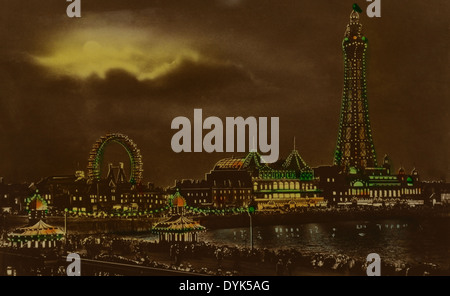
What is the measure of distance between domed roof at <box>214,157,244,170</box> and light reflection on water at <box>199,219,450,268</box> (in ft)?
5.57

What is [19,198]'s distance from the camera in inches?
512

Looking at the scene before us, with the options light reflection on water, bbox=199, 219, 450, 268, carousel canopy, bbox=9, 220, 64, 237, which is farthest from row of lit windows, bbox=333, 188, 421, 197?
carousel canopy, bbox=9, 220, 64, 237

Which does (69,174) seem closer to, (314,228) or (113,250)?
(113,250)

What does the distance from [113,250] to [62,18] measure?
4.85 m

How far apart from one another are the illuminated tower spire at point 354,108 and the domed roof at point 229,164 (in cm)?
227

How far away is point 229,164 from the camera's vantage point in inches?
527

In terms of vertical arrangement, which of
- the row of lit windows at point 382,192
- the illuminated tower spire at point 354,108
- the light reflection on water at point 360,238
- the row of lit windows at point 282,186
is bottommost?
the light reflection on water at point 360,238

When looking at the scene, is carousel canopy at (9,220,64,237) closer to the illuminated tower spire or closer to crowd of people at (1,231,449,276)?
crowd of people at (1,231,449,276)

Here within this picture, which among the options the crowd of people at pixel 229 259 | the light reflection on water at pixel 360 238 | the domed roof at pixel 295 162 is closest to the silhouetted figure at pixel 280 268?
the crowd of people at pixel 229 259

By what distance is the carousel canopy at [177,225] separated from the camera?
13.7m

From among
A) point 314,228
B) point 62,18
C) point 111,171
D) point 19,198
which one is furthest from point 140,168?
point 314,228

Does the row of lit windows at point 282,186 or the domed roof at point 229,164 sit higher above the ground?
the domed roof at point 229,164

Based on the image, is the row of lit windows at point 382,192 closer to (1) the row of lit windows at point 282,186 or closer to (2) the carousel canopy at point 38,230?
(1) the row of lit windows at point 282,186
